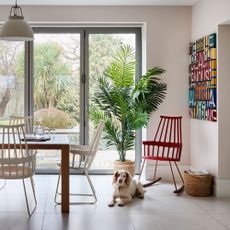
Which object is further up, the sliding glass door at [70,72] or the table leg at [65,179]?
the sliding glass door at [70,72]

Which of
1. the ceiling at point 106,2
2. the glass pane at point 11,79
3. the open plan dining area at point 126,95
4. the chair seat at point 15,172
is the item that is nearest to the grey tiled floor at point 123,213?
the open plan dining area at point 126,95

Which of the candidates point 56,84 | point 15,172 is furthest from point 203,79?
point 15,172

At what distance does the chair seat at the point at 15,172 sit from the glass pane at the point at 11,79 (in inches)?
92.1

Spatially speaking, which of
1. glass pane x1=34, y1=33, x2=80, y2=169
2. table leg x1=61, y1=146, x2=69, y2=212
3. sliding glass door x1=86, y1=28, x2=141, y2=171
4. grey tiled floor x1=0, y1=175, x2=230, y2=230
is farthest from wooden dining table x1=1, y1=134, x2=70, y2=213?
sliding glass door x1=86, y1=28, x2=141, y2=171

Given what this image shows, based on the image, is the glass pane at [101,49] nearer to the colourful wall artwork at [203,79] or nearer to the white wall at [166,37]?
the white wall at [166,37]

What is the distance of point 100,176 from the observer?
657cm

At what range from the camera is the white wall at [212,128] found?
203 inches

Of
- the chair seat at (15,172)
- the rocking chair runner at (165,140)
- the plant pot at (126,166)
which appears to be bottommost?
the plant pot at (126,166)

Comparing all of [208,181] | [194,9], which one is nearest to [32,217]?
[208,181]

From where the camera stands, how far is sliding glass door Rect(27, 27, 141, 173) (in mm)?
6660

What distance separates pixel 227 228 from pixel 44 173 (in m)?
3.48

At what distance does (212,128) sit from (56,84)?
2655mm

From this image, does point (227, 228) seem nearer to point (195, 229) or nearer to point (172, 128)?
point (195, 229)

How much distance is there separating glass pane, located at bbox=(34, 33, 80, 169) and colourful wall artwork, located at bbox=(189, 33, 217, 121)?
1826 mm
